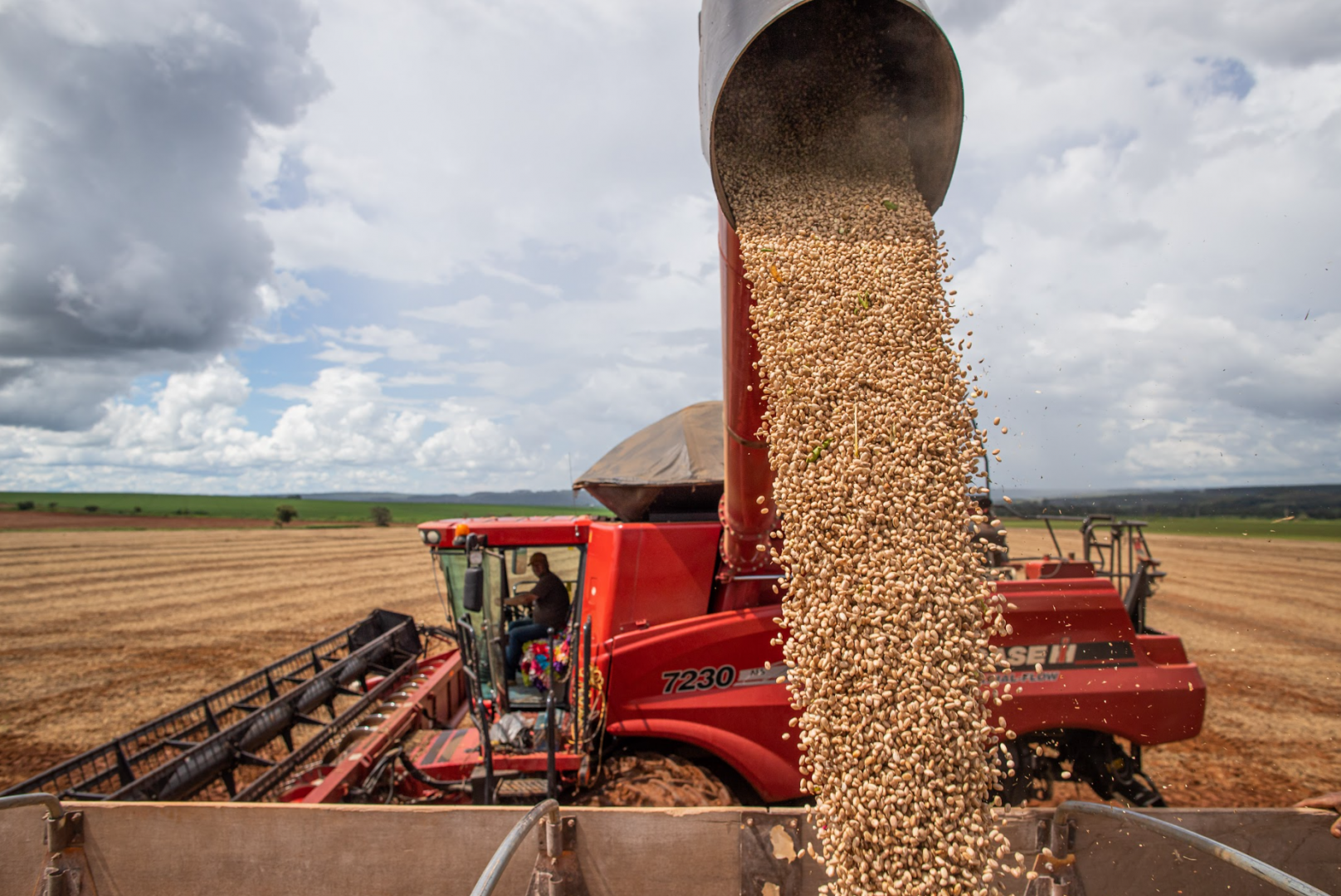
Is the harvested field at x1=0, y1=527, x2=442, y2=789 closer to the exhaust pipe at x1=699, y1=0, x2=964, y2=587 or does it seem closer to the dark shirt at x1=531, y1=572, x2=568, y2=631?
the dark shirt at x1=531, y1=572, x2=568, y2=631

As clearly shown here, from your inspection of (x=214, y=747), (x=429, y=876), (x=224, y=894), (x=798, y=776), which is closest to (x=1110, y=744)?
(x=798, y=776)

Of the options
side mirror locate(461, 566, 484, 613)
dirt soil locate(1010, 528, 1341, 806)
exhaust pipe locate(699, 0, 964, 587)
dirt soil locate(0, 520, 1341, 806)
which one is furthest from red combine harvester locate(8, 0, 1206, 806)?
dirt soil locate(0, 520, 1341, 806)

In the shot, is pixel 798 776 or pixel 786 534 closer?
pixel 786 534

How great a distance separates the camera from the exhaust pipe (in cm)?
249

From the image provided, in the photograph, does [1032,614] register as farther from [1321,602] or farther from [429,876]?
[1321,602]

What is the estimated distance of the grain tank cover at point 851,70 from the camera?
245 cm

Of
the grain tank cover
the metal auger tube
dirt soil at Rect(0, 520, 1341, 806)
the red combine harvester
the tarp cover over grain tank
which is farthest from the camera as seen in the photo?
dirt soil at Rect(0, 520, 1341, 806)

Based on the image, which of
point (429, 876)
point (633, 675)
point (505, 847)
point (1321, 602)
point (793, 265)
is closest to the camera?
point (505, 847)

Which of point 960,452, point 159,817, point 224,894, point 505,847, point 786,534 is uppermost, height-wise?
point 960,452

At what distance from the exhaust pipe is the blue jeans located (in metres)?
1.77

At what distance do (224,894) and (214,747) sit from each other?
2222 mm

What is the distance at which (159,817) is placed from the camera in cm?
213

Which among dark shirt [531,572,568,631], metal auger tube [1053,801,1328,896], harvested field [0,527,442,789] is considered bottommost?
harvested field [0,527,442,789]

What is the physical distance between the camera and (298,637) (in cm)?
1165
